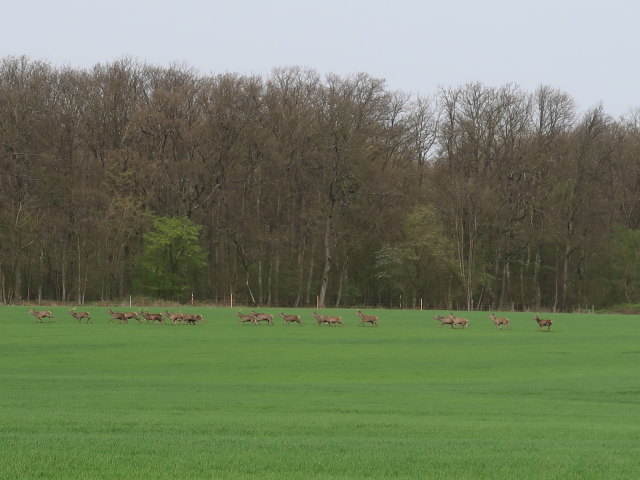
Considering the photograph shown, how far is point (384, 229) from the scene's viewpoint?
83.9 m

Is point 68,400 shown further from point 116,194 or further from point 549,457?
point 116,194

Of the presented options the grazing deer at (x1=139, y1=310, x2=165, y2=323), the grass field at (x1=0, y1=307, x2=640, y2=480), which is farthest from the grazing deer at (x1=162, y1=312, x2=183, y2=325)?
the grass field at (x1=0, y1=307, x2=640, y2=480)

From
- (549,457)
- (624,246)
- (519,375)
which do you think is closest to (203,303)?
(624,246)

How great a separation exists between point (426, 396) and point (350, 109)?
60070mm

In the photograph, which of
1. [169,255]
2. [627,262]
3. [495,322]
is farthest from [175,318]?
[627,262]

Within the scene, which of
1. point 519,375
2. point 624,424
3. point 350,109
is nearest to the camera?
point 624,424

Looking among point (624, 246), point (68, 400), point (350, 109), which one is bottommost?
point (68, 400)

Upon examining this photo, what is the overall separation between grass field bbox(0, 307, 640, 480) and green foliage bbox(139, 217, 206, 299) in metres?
27.5

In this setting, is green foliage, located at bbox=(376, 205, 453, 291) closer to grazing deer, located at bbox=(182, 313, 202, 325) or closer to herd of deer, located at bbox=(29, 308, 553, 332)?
herd of deer, located at bbox=(29, 308, 553, 332)

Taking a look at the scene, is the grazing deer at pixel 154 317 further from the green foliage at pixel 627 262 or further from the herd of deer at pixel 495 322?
the green foliage at pixel 627 262

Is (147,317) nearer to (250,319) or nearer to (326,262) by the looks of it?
(250,319)

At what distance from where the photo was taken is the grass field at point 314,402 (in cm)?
1265

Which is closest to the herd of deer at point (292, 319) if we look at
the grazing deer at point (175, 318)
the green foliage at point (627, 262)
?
the grazing deer at point (175, 318)

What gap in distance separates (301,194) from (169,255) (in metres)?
13.9
